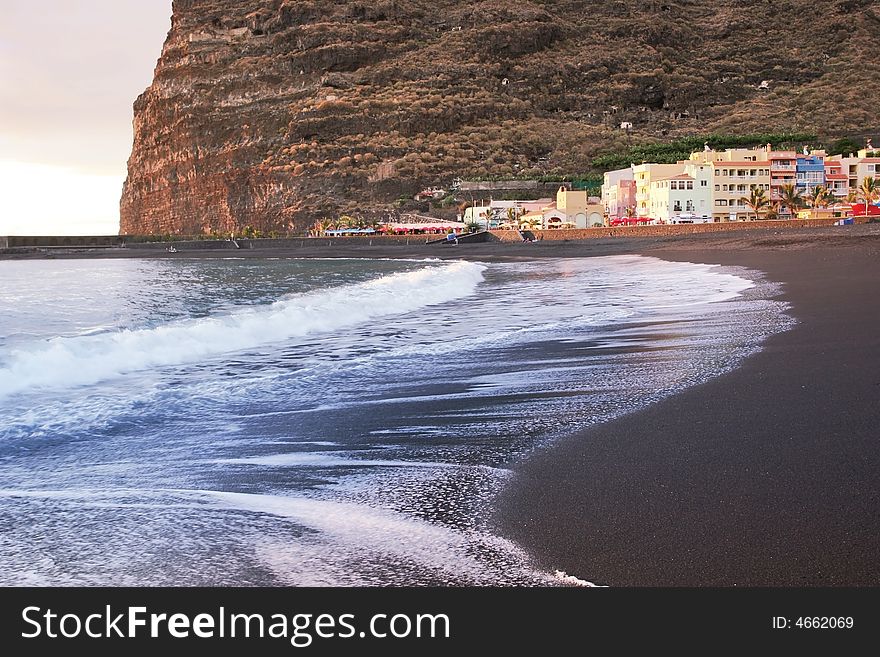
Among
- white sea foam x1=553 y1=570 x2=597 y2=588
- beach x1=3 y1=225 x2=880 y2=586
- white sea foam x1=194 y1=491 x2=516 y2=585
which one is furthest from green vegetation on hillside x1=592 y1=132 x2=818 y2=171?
white sea foam x1=553 y1=570 x2=597 y2=588

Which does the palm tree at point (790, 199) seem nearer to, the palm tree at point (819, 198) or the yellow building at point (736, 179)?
the palm tree at point (819, 198)

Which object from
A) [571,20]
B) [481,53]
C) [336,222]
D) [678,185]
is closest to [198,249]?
[336,222]

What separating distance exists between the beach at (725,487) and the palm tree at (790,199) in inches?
2401

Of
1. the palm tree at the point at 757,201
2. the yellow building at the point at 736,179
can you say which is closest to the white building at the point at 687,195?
the yellow building at the point at 736,179

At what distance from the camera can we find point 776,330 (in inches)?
364

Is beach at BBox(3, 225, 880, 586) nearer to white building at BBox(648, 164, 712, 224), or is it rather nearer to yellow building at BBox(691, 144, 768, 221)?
white building at BBox(648, 164, 712, 224)

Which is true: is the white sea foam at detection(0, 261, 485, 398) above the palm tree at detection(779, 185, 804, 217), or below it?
below

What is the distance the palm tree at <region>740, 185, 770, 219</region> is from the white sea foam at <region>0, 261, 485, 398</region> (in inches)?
2026

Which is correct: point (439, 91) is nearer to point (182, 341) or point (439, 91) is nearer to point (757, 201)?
point (757, 201)

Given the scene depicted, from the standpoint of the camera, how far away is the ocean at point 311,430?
10.8 feet

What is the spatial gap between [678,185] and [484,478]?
6276cm

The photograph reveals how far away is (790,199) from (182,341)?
60790 mm

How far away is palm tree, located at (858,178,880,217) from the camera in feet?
206

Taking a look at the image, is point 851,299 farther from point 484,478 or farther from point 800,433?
point 484,478
